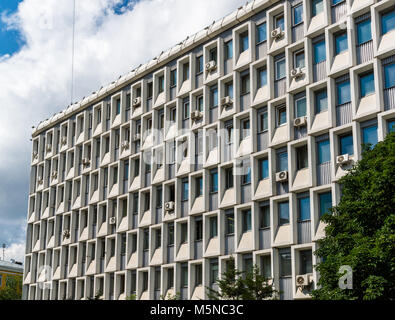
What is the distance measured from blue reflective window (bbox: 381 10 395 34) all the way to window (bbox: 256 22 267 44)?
719cm

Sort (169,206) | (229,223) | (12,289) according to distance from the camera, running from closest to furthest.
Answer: (229,223)
(169,206)
(12,289)

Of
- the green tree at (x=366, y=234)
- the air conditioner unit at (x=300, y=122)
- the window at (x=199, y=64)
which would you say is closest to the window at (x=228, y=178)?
the air conditioner unit at (x=300, y=122)

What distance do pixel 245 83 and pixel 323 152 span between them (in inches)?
274

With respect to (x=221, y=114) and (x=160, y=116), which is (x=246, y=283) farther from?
(x=160, y=116)

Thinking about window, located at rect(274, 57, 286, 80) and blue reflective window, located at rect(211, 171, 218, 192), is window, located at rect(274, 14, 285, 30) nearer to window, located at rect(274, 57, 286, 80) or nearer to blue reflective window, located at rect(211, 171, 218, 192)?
window, located at rect(274, 57, 286, 80)

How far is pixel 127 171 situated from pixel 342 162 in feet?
56.8

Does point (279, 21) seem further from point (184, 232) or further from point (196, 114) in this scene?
point (184, 232)

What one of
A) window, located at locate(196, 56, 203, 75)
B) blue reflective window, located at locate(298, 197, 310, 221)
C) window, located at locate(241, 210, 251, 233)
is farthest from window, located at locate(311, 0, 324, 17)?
window, located at locate(241, 210, 251, 233)

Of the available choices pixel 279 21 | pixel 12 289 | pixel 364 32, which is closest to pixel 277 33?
pixel 279 21

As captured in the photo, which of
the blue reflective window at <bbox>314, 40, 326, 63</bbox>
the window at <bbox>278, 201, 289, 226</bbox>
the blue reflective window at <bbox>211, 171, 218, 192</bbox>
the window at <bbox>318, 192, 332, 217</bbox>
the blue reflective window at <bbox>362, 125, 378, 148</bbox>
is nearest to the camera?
the blue reflective window at <bbox>362, 125, 378, 148</bbox>

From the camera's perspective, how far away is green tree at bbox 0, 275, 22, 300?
55281 millimetres

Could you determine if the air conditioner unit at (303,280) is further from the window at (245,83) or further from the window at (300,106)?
the window at (245,83)

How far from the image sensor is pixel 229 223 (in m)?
32.2
